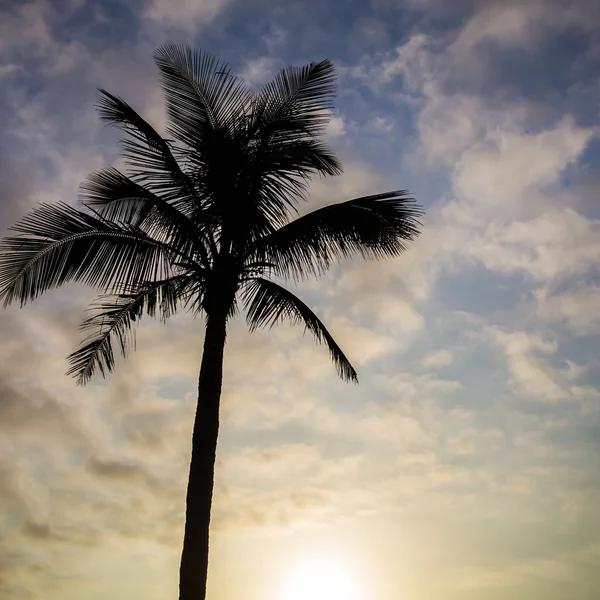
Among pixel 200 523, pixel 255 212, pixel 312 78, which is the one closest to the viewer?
pixel 200 523

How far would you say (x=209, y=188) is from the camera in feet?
37.1

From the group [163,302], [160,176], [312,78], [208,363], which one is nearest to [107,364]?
[163,302]

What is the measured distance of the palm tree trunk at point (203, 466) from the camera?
8977mm

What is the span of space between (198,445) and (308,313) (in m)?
3.14

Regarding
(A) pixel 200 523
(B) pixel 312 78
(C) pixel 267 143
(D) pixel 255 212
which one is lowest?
(A) pixel 200 523

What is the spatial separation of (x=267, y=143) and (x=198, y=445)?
16.6 feet

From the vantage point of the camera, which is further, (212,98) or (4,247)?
(212,98)

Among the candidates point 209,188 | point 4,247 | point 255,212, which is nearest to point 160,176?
point 209,188

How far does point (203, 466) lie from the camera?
957 cm

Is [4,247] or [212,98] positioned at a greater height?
[212,98]

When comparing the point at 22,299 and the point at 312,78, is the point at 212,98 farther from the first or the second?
the point at 22,299

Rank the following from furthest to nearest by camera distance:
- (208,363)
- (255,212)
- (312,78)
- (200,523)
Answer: (312,78), (255,212), (208,363), (200,523)

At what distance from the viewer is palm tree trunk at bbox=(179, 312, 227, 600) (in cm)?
898

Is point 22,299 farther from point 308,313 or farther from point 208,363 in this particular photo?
point 308,313
